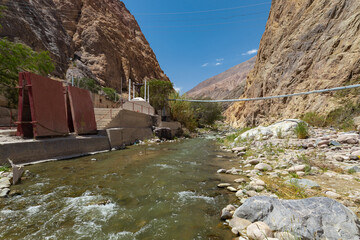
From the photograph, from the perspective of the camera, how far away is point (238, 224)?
2.23 meters

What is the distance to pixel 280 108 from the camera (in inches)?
594

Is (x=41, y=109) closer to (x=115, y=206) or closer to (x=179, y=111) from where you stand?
(x=115, y=206)

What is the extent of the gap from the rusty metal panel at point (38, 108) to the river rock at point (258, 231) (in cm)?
714

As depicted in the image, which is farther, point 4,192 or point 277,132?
point 277,132

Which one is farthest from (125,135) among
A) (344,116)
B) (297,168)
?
(344,116)

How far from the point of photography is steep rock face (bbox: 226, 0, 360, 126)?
10271mm

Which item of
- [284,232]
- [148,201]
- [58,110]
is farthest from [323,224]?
[58,110]

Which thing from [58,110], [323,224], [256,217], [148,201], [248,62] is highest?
→ [248,62]

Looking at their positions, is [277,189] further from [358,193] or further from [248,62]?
[248,62]

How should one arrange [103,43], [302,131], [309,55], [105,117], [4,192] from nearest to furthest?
1. [4,192]
2. [302,131]
3. [105,117]
4. [309,55]
5. [103,43]

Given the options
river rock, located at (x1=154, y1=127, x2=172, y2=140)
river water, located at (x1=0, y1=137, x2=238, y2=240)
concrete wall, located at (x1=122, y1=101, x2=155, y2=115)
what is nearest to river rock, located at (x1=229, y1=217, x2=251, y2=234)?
river water, located at (x1=0, y1=137, x2=238, y2=240)

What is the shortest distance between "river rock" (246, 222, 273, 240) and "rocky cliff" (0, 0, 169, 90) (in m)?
42.2

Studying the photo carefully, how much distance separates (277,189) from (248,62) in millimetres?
139043

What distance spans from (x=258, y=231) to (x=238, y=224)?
1.18ft
